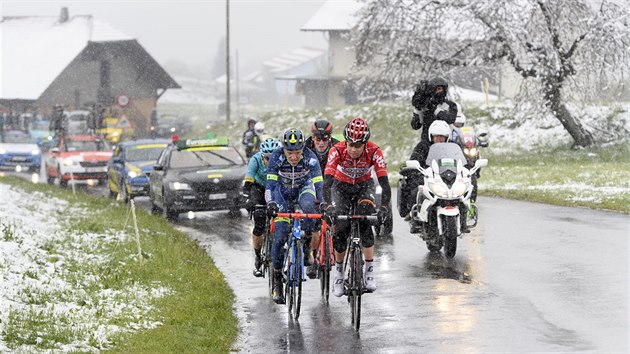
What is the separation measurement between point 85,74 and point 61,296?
7010 centimetres

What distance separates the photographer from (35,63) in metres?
81.3

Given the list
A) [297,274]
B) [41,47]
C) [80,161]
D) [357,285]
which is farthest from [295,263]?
[41,47]

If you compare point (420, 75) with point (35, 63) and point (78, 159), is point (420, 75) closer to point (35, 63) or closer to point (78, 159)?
point (78, 159)

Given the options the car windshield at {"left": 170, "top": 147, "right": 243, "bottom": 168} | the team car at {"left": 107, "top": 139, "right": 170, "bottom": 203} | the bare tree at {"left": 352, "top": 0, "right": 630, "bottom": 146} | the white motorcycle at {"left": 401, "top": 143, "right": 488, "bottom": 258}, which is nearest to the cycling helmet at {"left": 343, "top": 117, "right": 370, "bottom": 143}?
the white motorcycle at {"left": 401, "top": 143, "right": 488, "bottom": 258}

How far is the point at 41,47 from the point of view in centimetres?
8388

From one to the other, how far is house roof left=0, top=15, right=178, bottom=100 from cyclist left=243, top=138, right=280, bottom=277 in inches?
2606

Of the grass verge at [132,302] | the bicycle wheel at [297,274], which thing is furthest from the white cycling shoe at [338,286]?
the grass verge at [132,302]

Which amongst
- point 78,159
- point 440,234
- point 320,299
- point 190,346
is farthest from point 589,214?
point 78,159

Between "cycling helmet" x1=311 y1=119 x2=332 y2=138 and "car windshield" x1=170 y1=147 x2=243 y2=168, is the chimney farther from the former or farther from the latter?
"cycling helmet" x1=311 y1=119 x2=332 y2=138

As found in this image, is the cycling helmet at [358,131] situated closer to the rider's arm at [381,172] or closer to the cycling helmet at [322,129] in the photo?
the rider's arm at [381,172]

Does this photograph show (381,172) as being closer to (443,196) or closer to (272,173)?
(272,173)

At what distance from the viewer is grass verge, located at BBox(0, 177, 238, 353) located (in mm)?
9984

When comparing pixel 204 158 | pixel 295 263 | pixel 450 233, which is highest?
pixel 204 158

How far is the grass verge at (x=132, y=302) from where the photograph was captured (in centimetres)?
998
